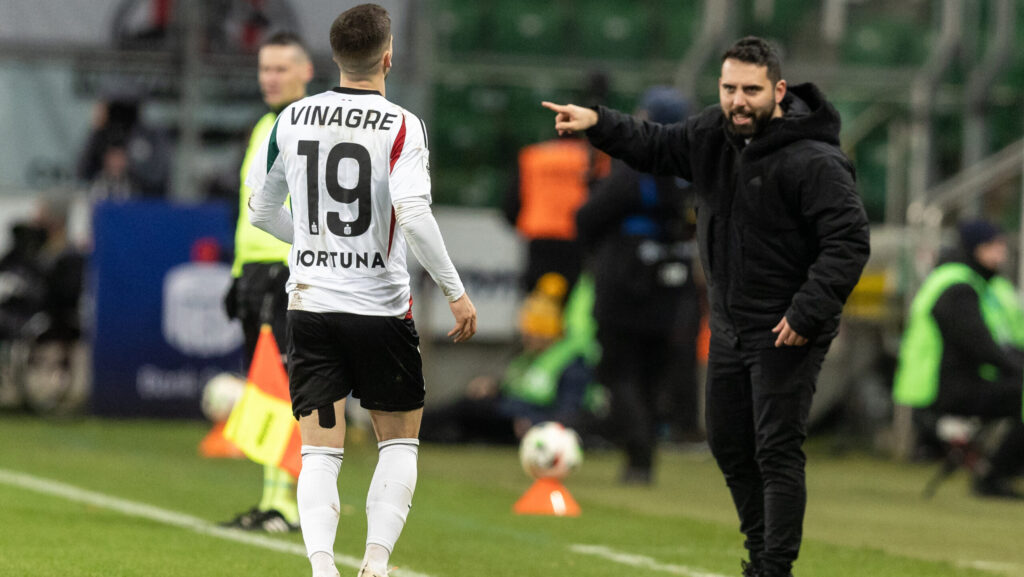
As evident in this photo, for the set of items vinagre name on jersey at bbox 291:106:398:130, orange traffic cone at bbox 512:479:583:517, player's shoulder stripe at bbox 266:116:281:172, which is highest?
vinagre name on jersey at bbox 291:106:398:130

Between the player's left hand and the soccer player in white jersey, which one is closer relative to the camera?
the soccer player in white jersey

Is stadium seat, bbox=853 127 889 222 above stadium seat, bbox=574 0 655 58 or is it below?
below

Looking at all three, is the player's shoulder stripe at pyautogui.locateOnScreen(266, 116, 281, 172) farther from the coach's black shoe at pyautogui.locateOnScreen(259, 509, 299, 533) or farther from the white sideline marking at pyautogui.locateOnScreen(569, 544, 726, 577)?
the coach's black shoe at pyautogui.locateOnScreen(259, 509, 299, 533)

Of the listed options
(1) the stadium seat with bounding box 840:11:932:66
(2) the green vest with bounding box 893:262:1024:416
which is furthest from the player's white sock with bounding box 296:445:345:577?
(1) the stadium seat with bounding box 840:11:932:66

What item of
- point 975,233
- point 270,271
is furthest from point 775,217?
point 975,233

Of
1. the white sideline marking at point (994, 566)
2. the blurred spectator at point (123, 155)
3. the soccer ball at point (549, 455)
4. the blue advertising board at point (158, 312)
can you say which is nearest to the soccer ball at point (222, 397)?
the blue advertising board at point (158, 312)

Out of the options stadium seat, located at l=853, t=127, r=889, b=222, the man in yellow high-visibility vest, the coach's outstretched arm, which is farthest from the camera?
stadium seat, located at l=853, t=127, r=889, b=222

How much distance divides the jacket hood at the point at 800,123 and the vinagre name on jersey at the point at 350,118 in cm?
133

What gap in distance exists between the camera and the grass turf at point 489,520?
7.02 metres

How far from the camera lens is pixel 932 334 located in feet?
37.0

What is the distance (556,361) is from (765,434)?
22.6ft

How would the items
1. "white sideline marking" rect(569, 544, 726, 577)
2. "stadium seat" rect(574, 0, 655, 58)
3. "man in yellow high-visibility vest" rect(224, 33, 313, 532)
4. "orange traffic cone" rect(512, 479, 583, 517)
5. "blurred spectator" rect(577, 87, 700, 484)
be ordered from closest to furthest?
1. "white sideline marking" rect(569, 544, 726, 577)
2. "man in yellow high-visibility vest" rect(224, 33, 313, 532)
3. "orange traffic cone" rect(512, 479, 583, 517)
4. "blurred spectator" rect(577, 87, 700, 484)
5. "stadium seat" rect(574, 0, 655, 58)

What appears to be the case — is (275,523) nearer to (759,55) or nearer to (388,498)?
(388,498)

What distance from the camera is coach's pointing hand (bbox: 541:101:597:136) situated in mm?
6250
